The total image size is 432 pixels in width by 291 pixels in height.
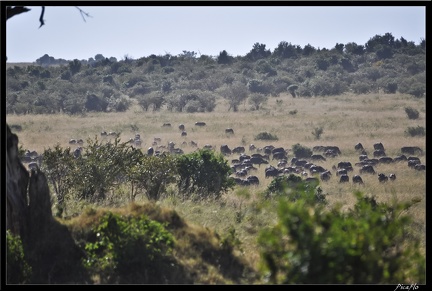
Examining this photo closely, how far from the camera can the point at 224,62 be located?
9756 centimetres

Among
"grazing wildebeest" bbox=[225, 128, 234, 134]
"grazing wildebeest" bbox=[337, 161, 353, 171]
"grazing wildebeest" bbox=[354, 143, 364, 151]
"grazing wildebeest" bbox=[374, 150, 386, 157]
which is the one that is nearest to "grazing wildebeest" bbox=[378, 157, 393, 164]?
"grazing wildebeest" bbox=[374, 150, 386, 157]

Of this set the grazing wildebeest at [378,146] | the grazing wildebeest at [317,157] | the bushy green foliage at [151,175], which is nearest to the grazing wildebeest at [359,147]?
the grazing wildebeest at [378,146]

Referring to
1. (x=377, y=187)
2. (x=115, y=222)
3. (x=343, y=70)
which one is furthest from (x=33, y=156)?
(x=343, y=70)

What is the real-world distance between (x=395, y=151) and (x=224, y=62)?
60055 mm

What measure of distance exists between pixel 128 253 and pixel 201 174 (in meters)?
9.56

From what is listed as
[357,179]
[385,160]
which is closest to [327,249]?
[357,179]

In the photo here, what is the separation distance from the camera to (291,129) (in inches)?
1871

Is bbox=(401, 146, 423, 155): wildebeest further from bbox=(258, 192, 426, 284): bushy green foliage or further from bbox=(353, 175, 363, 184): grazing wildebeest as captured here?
bbox=(258, 192, 426, 284): bushy green foliage

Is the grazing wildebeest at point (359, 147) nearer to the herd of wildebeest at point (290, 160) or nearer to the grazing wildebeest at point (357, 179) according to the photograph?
the herd of wildebeest at point (290, 160)

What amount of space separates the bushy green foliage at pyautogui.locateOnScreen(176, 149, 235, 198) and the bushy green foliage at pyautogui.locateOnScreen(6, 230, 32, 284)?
30.5 feet

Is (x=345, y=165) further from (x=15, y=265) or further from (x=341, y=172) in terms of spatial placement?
(x=15, y=265)
